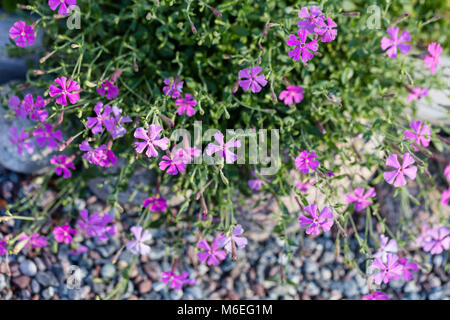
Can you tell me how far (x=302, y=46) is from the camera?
1.39 m

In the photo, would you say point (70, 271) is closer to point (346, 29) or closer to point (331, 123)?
point (331, 123)

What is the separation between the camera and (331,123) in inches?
76.2

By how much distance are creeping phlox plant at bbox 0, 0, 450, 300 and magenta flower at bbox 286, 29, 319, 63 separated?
1 cm

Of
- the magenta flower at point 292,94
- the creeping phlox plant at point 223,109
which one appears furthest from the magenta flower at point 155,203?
the magenta flower at point 292,94

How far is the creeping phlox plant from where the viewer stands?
1486 millimetres

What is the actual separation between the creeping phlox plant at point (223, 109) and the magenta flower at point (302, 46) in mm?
11

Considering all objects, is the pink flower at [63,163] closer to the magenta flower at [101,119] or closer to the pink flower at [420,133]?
the magenta flower at [101,119]

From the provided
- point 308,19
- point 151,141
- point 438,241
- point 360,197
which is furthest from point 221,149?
point 438,241

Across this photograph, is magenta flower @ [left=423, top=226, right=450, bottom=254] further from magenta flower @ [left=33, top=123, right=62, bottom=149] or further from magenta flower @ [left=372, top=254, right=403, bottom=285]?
magenta flower @ [left=33, top=123, right=62, bottom=149]

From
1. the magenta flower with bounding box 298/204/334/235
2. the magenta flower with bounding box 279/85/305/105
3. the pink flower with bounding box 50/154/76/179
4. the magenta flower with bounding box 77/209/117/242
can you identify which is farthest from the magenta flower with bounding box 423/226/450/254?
the pink flower with bounding box 50/154/76/179

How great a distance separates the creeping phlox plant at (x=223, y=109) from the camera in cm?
149

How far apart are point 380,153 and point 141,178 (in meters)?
0.96

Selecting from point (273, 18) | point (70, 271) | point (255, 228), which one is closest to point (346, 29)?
point (273, 18)

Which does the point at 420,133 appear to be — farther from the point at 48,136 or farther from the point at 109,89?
the point at 48,136
